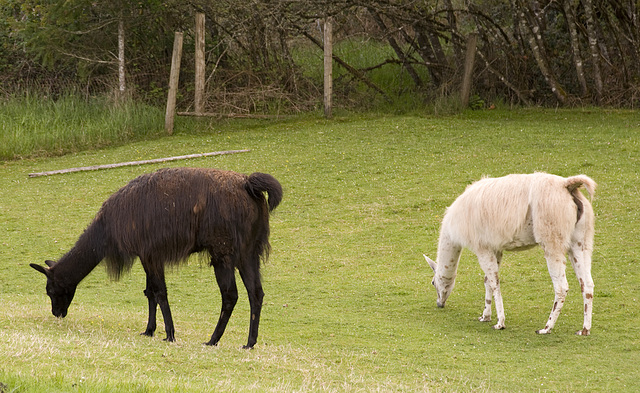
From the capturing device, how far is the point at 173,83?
18891 millimetres

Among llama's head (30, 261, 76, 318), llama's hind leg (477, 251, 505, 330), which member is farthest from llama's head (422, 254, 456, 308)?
llama's head (30, 261, 76, 318)

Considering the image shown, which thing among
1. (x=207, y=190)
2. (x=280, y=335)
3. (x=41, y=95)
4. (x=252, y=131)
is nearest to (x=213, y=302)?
(x=280, y=335)

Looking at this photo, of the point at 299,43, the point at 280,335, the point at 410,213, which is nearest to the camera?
the point at 280,335

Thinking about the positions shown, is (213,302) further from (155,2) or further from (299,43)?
(299,43)

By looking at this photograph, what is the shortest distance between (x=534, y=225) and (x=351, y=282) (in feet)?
9.77

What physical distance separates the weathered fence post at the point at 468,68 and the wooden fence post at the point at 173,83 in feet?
23.6

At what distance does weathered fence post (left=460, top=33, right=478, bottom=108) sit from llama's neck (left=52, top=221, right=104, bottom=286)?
14.1 metres

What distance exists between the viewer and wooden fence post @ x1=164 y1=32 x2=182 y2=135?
18.7m

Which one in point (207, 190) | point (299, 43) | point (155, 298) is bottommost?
point (155, 298)

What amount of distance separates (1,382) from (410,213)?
8.87 m

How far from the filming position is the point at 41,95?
2028 cm

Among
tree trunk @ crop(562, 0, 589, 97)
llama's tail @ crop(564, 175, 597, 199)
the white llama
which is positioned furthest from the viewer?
tree trunk @ crop(562, 0, 589, 97)

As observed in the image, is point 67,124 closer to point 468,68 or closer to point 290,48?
point 290,48

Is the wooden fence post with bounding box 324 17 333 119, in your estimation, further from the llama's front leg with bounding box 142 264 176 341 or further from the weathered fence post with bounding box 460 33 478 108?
the llama's front leg with bounding box 142 264 176 341
